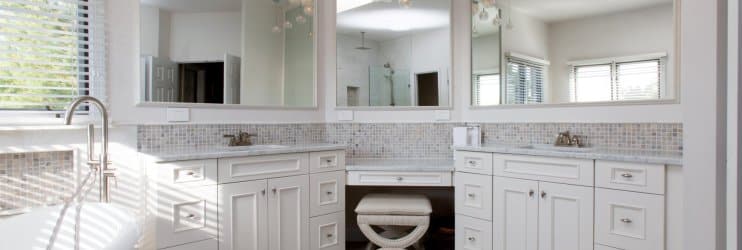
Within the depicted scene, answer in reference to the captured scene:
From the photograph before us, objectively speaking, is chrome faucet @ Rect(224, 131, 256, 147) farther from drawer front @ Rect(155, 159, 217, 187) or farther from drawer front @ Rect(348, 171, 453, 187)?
drawer front @ Rect(348, 171, 453, 187)

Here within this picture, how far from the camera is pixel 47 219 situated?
67.5 inches

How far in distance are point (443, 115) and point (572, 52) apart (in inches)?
39.9

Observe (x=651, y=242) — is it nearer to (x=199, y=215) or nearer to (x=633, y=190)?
(x=633, y=190)

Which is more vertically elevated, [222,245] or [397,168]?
[397,168]

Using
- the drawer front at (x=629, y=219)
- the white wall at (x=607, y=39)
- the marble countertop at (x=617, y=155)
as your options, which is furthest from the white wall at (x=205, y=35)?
the drawer front at (x=629, y=219)

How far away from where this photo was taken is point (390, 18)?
3.14 meters

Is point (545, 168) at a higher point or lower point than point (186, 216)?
higher

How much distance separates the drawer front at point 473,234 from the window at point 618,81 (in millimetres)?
1036

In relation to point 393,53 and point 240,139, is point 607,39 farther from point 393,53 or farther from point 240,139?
point 240,139

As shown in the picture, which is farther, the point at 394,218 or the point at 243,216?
the point at 394,218

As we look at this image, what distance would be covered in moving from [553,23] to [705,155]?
95.7 inches

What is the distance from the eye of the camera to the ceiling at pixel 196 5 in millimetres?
2480

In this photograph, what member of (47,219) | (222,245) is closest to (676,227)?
(222,245)

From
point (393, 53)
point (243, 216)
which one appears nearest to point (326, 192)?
point (243, 216)
